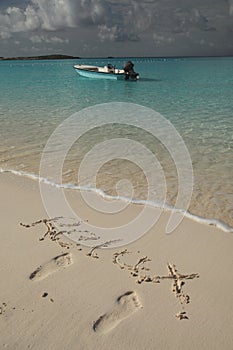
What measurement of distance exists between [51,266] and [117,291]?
2.62ft

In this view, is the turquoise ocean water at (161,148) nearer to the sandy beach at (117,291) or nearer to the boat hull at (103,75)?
the sandy beach at (117,291)

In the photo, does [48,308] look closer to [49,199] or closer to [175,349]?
[175,349]

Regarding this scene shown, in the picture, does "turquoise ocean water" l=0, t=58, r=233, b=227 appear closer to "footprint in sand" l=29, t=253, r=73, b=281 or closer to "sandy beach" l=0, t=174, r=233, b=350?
"sandy beach" l=0, t=174, r=233, b=350

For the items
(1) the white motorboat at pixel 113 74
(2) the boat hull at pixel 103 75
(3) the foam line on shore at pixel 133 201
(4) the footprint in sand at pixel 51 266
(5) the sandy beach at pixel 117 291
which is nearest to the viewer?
(5) the sandy beach at pixel 117 291

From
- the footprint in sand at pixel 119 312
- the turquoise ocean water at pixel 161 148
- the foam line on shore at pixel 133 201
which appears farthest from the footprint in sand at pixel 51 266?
the turquoise ocean water at pixel 161 148

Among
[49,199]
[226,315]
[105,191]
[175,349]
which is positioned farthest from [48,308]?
[105,191]

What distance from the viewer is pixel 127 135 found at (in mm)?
10266

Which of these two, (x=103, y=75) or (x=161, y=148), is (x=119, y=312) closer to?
(x=161, y=148)

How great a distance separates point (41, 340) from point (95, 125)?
30.9 ft

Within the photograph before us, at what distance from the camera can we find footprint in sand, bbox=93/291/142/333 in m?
2.83

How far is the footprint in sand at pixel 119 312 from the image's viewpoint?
9.29 ft

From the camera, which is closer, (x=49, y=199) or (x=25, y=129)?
(x=49, y=199)

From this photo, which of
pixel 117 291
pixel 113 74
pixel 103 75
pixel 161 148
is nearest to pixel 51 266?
pixel 117 291

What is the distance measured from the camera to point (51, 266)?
11.8ft
